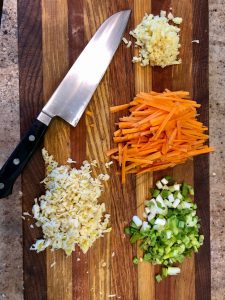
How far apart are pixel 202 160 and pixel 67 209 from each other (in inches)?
23.3

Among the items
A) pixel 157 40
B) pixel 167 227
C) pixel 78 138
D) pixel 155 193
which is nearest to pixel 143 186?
pixel 155 193

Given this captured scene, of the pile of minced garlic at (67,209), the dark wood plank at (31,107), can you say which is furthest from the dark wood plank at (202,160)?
the dark wood plank at (31,107)

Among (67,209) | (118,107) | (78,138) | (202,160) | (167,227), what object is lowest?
(167,227)

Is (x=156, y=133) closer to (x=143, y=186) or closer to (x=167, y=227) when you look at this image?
(x=143, y=186)

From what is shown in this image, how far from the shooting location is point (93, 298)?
1964mm

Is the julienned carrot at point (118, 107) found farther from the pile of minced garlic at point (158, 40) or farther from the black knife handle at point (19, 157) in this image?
the black knife handle at point (19, 157)

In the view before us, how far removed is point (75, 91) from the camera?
1.87 m

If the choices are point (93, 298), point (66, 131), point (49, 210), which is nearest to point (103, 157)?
point (66, 131)

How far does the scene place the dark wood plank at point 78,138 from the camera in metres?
1.92

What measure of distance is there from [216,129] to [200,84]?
197 millimetres

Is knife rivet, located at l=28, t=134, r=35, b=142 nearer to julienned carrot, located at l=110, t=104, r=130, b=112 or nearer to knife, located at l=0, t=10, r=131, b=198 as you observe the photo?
knife, located at l=0, t=10, r=131, b=198

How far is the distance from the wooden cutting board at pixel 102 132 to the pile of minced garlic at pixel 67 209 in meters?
0.04

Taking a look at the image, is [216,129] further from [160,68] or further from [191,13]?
[191,13]

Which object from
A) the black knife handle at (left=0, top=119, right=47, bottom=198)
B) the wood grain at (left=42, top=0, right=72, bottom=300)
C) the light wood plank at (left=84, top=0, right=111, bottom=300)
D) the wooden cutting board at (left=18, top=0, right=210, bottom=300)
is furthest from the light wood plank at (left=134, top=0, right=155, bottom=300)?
the black knife handle at (left=0, top=119, right=47, bottom=198)
